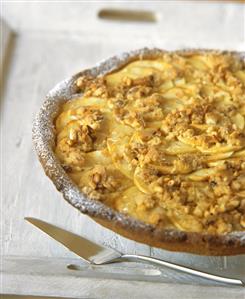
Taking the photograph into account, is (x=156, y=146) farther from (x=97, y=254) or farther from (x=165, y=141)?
(x=97, y=254)

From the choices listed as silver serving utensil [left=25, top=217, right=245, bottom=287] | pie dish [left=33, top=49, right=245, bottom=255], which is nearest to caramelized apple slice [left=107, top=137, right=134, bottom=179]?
pie dish [left=33, top=49, right=245, bottom=255]

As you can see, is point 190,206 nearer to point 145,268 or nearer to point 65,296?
point 145,268

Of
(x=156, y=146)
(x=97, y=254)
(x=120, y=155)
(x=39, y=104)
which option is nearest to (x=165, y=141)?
(x=156, y=146)

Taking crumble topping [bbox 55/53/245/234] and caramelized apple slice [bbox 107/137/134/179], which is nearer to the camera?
crumble topping [bbox 55/53/245/234]

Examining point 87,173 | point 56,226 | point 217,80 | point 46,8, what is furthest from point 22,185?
point 46,8

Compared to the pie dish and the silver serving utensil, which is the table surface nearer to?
the silver serving utensil

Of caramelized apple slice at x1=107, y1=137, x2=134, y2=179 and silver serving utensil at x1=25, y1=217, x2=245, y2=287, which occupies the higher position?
caramelized apple slice at x1=107, y1=137, x2=134, y2=179

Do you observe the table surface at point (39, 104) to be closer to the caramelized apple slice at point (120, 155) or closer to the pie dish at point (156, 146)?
the pie dish at point (156, 146)

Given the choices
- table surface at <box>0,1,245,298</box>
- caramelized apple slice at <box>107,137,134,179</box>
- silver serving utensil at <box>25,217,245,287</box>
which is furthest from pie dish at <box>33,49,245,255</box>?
table surface at <box>0,1,245,298</box>
